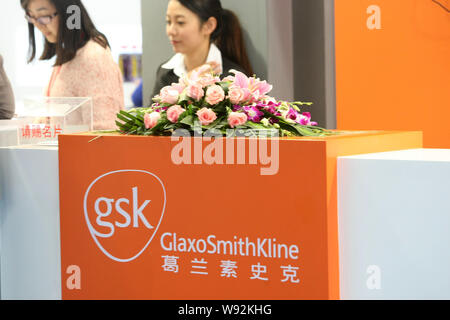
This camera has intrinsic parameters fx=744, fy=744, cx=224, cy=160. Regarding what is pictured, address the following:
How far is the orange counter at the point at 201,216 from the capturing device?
2.32 metres

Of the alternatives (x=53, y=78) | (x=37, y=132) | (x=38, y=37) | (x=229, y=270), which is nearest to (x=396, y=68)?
(x=53, y=78)

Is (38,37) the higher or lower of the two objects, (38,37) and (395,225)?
the higher

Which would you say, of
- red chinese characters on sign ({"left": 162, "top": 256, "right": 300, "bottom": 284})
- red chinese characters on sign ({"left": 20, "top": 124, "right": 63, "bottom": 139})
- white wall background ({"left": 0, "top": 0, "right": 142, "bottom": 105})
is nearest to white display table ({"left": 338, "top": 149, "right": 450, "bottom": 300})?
red chinese characters on sign ({"left": 162, "top": 256, "right": 300, "bottom": 284})

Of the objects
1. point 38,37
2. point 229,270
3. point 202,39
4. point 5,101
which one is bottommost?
point 229,270

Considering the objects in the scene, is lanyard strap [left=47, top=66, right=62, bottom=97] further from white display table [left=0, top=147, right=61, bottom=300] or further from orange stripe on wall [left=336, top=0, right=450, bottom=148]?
orange stripe on wall [left=336, top=0, right=450, bottom=148]

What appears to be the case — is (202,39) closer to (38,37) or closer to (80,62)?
(80,62)

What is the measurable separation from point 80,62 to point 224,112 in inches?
67.1

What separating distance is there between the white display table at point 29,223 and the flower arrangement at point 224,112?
1.66 ft

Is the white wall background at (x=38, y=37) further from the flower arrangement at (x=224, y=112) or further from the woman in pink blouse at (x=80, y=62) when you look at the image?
the flower arrangement at (x=224, y=112)

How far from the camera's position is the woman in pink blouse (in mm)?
4047

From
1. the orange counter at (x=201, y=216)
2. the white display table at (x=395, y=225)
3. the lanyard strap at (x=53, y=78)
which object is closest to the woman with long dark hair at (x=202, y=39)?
the lanyard strap at (x=53, y=78)

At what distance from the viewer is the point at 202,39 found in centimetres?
469

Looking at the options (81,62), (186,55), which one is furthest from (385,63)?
(81,62)

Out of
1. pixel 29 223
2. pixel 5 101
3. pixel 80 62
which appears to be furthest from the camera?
pixel 80 62
